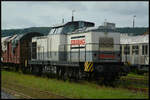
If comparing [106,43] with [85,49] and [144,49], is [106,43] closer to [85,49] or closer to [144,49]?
[85,49]

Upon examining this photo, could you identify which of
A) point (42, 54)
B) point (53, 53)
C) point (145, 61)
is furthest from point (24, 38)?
point (145, 61)

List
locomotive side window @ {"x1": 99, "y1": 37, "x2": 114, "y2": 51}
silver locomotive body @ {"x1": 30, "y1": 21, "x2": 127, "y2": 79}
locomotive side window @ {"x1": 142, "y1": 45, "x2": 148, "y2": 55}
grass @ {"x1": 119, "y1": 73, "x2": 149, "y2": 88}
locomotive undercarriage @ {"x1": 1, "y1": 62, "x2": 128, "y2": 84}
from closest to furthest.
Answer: locomotive undercarriage @ {"x1": 1, "y1": 62, "x2": 128, "y2": 84} < silver locomotive body @ {"x1": 30, "y1": 21, "x2": 127, "y2": 79} < locomotive side window @ {"x1": 99, "y1": 37, "x2": 114, "y2": 51} < grass @ {"x1": 119, "y1": 73, "x2": 149, "y2": 88} < locomotive side window @ {"x1": 142, "y1": 45, "x2": 148, "y2": 55}

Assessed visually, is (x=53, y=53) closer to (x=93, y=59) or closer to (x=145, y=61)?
(x=93, y=59)

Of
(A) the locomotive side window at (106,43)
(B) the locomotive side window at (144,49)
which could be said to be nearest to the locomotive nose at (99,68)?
(A) the locomotive side window at (106,43)

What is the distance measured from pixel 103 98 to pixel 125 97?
85 centimetres

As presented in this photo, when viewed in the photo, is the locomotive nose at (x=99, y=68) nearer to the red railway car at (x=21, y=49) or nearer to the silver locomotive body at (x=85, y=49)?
the silver locomotive body at (x=85, y=49)

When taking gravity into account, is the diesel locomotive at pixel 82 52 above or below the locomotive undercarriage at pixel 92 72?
above

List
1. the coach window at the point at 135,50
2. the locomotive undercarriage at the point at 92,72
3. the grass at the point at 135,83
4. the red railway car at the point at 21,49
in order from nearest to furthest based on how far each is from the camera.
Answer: the locomotive undercarriage at the point at 92,72 < the grass at the point at 135,83 < the red railway car at the point at 21,49 < the coach window at the point at 135,50

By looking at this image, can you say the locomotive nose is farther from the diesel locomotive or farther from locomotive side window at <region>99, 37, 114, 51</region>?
locomotive side window at <region>99, 37, 114, 51</region>

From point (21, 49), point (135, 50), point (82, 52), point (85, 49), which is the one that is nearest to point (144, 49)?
point (135, 50)

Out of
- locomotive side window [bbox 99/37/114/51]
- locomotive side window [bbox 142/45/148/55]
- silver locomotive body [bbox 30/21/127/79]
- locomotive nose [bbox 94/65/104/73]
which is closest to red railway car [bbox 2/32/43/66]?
silver locomotive body [bbox 30/21/127/79]

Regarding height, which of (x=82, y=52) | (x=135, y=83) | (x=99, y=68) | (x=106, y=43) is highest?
(x=106, y=43)

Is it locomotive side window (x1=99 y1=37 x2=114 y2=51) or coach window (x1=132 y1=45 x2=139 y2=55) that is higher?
locomotive side window (x1=99 y1=37 x2=114 y2=51)

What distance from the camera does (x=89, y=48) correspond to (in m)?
11.9
